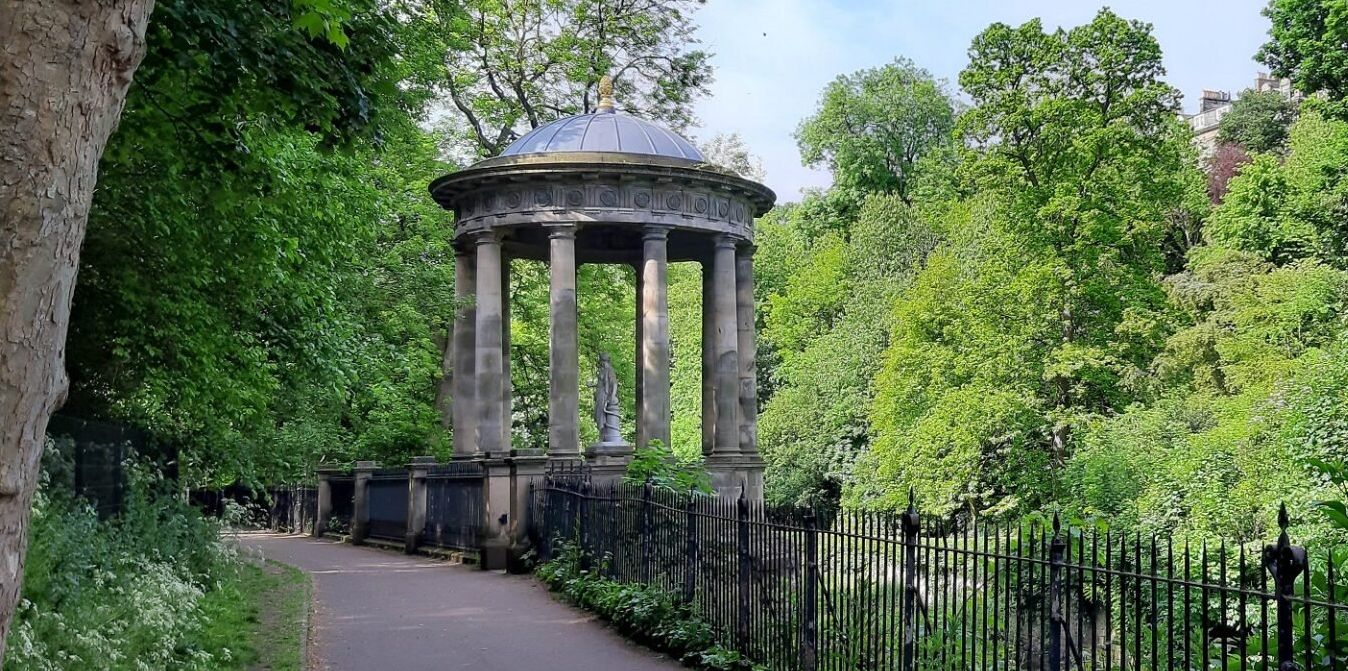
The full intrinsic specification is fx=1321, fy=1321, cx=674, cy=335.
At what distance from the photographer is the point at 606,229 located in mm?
27453

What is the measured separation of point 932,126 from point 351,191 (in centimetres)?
3939

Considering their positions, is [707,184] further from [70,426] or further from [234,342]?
[70,426]

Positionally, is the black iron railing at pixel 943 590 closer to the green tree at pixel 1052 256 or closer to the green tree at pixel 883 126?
the green tree at pixel 1052 256

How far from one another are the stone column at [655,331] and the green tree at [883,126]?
30.1 m

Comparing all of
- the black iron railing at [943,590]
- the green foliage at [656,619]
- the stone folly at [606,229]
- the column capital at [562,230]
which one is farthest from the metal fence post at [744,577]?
the column capital at [562,230]

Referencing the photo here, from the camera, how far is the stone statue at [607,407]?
24.6 m

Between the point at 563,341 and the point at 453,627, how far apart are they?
984 cm

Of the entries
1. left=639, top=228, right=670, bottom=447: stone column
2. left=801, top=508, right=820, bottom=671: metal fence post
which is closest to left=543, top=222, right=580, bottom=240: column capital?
left=639, top=228, right=670, bottom=447: stone column

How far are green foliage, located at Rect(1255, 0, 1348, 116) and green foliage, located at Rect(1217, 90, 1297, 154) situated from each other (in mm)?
18397

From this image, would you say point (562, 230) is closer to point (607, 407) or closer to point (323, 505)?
point (607, 407)

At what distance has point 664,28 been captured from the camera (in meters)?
36.7

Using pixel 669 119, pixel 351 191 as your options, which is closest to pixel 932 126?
pixel 669 119

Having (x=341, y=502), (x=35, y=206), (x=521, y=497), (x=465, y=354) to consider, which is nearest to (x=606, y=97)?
(x=465, y=354)

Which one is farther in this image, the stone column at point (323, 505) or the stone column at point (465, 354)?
the stone column at point (323, 505)
